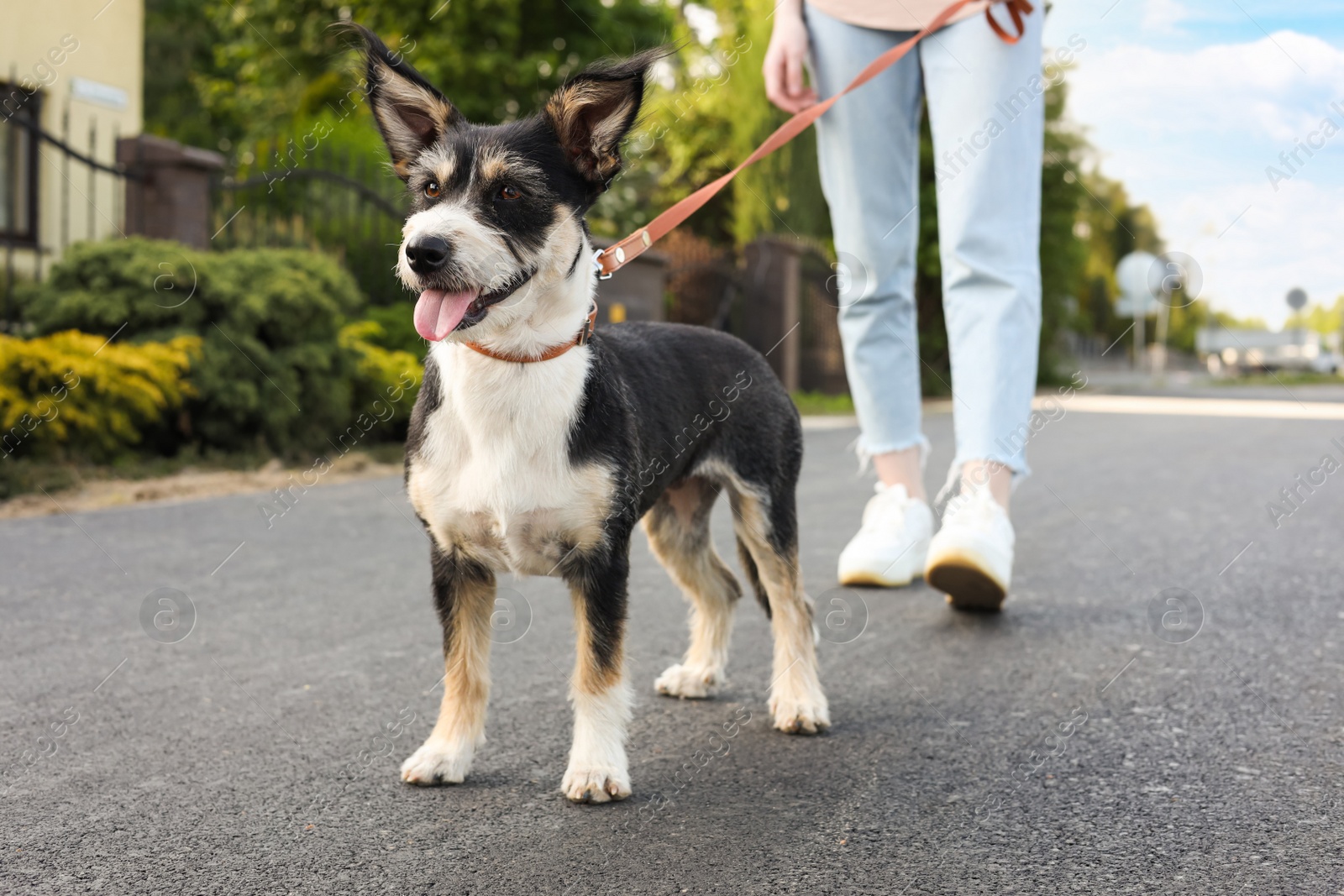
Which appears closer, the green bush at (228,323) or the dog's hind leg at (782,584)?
the dog's hind leg at (782,584)

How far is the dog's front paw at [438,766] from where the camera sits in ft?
8.80

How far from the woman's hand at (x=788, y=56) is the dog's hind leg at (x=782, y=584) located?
1.71m

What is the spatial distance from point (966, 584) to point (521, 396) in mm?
2128

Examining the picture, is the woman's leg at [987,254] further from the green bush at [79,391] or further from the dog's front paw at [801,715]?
the green bush at [79,391]

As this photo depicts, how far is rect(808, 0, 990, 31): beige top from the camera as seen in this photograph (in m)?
4.23

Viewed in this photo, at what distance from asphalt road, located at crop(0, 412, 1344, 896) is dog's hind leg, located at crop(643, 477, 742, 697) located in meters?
0.16

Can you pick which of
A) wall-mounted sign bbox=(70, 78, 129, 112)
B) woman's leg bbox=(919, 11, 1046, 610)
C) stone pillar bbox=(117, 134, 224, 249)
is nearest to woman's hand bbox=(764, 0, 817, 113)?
woman's leg bbox=(919, 11, 1046, 610)

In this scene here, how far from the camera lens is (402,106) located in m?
2.91

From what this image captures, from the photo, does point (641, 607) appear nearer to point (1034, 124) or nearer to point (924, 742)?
point (924, 742)

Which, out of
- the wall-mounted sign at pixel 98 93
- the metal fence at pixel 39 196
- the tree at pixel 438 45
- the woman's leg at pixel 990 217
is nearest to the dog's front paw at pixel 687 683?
the woman's leg at pixel 990 217

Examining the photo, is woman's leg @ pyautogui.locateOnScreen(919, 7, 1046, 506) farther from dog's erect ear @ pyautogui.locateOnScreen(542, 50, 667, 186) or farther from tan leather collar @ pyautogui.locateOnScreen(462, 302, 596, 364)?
tan leather collar @ pyautogui.locateOnScreen(462, 302, 596, 364)

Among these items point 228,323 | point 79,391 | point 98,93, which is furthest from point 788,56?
point 98,93

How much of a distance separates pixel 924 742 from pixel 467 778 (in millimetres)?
1161

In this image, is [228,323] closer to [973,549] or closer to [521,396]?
[973,549]
